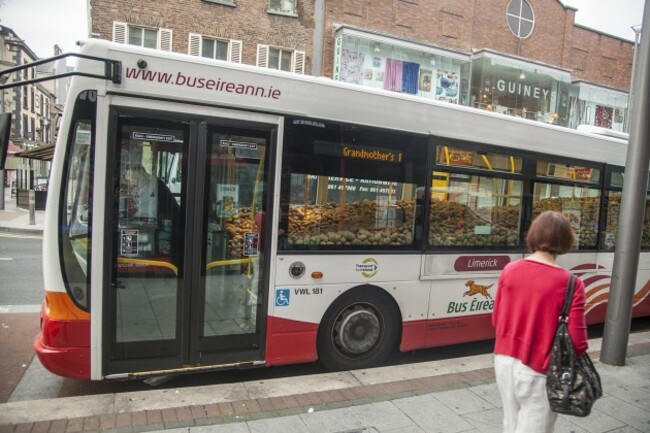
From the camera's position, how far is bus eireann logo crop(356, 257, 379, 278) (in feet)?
15.6

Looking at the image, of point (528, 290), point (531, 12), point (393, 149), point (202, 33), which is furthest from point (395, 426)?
point (531, 12)

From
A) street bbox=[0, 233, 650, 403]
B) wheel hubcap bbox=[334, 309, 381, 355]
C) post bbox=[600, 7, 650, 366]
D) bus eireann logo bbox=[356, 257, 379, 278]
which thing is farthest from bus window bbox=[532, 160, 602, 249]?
wheel hubcap bbox=[334, 309, 381, 355]

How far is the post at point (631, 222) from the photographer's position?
4.95 metres

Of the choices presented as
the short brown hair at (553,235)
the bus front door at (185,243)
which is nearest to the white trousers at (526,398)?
the short brown hair at (553,235)

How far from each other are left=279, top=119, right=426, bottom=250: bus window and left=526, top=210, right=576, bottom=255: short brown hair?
2.36 metres

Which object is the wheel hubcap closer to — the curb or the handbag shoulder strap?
the handbag shoulder strap

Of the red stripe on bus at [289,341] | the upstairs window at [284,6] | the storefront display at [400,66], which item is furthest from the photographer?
the storefront display at [400,66]

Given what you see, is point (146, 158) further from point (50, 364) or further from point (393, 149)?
point (393, 149)

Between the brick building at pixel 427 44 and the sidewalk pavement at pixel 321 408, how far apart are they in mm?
12839

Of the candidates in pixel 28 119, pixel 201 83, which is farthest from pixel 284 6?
pixel 28 119

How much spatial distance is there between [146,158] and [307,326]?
212 centimetres

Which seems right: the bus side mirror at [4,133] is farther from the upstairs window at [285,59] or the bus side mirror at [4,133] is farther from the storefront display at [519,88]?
the storefront display at [519,88]

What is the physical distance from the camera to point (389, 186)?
16.1 ft

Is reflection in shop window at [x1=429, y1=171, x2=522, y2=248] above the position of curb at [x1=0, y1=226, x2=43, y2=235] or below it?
above
